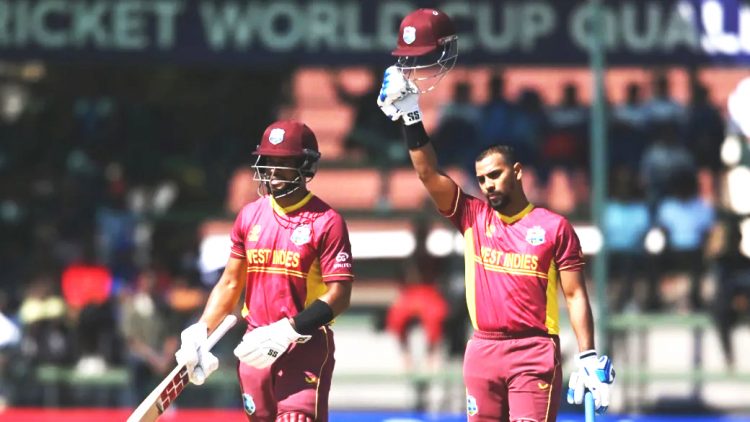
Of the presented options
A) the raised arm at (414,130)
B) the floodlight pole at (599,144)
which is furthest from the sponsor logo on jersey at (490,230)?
the floodlight pole at (599,144)

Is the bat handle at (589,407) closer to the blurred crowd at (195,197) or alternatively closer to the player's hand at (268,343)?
the player's hand at (268,343)

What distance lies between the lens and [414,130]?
294 inches

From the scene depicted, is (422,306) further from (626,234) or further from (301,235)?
(301,235)

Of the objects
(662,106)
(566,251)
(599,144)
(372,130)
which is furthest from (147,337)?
(566,251)

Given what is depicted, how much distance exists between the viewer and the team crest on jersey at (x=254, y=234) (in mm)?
7414

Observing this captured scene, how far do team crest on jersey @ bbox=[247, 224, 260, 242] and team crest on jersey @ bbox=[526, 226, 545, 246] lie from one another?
4.08 ft

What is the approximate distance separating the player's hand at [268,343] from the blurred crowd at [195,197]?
288 inches

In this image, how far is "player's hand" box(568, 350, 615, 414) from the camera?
7320 mm

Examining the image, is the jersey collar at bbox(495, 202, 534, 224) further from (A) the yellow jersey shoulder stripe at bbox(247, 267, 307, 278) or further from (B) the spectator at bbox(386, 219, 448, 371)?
(B) the spectator at bbox(386, 219, 448, 371)

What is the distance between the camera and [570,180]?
16.1m

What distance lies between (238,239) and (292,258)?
331mm

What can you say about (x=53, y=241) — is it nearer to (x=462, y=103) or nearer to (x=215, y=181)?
(x=215, y=181)

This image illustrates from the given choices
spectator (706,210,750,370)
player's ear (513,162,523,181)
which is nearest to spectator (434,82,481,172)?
spectator (706,210,750,370)

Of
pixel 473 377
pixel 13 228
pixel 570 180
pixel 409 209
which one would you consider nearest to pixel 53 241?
pixel 13 228
